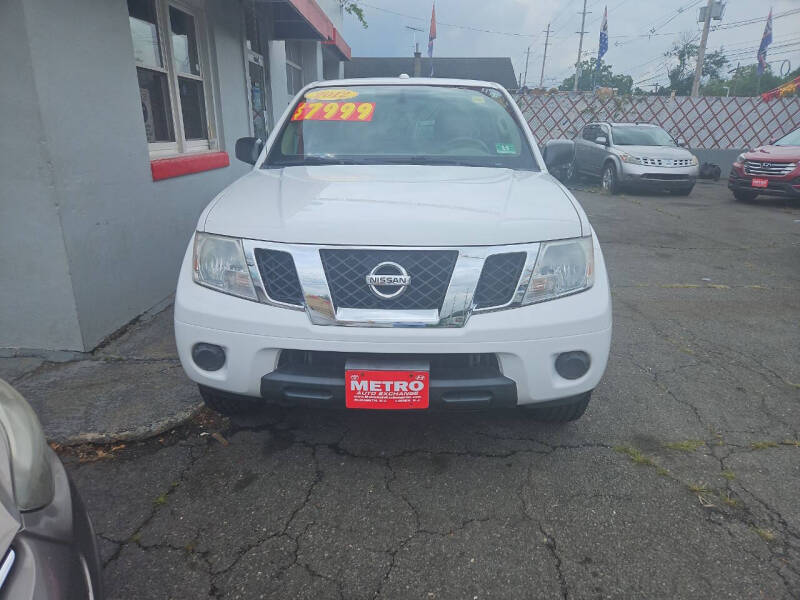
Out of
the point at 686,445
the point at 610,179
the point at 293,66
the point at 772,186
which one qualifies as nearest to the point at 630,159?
the point at 610,179

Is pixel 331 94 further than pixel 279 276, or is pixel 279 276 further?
pixel 331 94

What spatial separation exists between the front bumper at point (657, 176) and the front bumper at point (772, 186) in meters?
0.85

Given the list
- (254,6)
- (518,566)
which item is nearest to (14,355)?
(518,566)

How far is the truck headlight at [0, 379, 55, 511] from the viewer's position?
1.14 m

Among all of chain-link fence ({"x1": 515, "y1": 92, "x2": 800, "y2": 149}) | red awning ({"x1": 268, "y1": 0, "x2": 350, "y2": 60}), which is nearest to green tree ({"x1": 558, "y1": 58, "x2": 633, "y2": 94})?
chain-link fence ({"x1": 515, "y1": 92, "x2": 800, "y2": 149})

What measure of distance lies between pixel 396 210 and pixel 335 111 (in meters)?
1.44

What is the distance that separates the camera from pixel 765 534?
77.0 inches

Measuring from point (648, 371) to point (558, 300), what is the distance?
1.62 m

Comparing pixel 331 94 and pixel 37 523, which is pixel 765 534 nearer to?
pixel 37 523

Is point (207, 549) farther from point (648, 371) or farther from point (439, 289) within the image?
point (648, 371)

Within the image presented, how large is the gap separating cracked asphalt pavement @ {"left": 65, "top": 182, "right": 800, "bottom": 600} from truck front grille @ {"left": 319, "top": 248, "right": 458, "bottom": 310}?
780 millimetres

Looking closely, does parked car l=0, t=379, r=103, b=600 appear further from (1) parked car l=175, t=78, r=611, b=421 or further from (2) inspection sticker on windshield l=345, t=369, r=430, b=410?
(2) inspection sticker on windshield l=345, t=369, r=430, b=410

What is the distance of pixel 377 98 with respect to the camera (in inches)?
130

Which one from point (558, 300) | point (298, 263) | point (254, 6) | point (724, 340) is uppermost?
point (254, 6)
